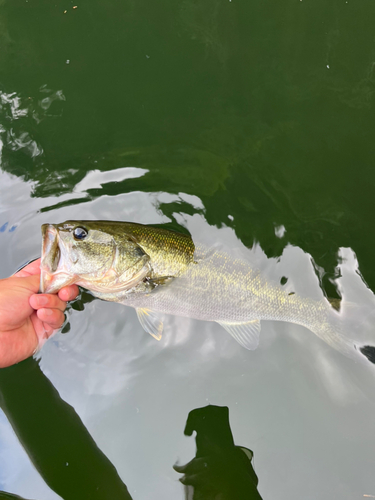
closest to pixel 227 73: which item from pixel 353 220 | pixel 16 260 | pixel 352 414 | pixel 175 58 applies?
pixel 175 58

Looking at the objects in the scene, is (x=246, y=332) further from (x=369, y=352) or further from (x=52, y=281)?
(x=52, y=281)

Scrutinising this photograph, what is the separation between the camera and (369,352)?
120 inches

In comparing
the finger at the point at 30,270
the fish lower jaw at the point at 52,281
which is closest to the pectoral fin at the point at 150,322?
the fish lower jaw at the point at 52,281

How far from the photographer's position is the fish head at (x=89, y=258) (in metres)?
2.56

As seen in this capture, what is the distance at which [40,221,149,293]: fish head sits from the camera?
2.56m

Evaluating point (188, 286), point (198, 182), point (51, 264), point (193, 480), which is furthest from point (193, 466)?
point (198, 182)

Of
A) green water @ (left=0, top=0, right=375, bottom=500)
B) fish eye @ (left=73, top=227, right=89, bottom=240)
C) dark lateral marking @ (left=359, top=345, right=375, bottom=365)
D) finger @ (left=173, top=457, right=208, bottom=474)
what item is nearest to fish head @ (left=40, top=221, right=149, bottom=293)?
fish eye @ (left=73, top=227, right=89, bottom=240)

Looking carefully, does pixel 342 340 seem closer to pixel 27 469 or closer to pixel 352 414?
pixel 352 414

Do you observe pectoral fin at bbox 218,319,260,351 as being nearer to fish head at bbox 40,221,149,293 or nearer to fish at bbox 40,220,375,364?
fish at bbox 40,220,375,364

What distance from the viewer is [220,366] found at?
3.14 m

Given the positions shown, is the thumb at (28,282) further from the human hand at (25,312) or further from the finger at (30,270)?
the finger at (30,270)

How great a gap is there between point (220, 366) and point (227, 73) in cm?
307

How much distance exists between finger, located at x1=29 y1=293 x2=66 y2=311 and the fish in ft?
0.75

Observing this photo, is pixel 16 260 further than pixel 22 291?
Yes
